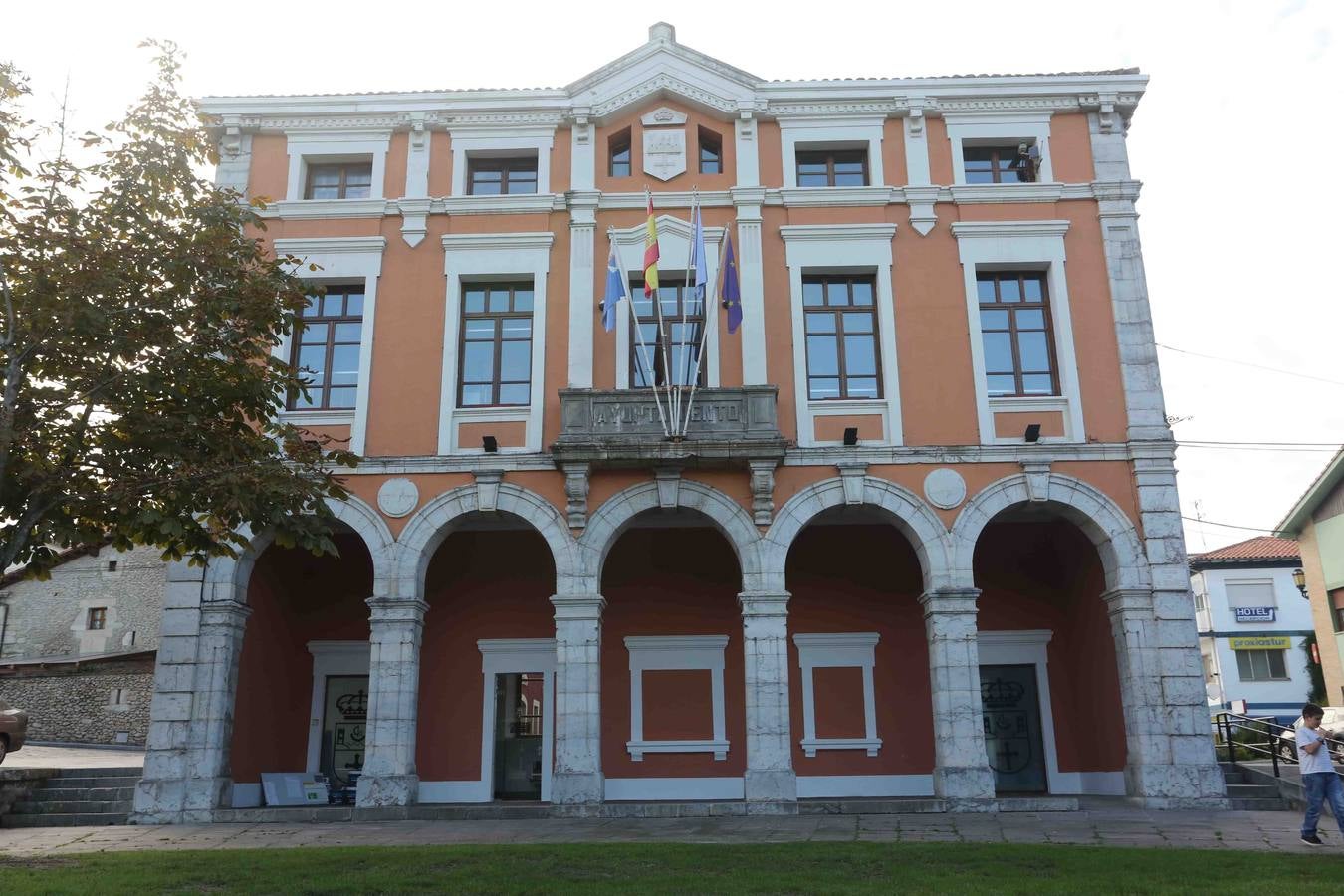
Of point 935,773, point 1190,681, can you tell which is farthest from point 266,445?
point 1190,681

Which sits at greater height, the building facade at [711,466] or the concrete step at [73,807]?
the building facade at [711,466]

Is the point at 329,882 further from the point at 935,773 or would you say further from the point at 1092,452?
the point at 1092,452

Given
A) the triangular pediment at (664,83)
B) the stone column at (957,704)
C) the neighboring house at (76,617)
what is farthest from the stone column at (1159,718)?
the neighboring house at (76,617)

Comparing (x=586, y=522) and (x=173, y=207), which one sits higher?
(x=173, y=207)

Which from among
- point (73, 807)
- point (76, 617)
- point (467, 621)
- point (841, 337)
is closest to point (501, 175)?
point (841, 337)

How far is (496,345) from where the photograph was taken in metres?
17.7

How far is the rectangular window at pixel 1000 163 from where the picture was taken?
60.5 feet

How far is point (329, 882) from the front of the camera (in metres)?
9.38

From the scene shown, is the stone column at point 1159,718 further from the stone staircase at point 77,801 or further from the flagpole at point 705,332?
the stone staircase at point 77,801

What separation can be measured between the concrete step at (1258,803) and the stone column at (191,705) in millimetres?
14651

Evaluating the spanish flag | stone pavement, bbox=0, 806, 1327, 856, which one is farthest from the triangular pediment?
stone pavement, bbox=0, 806, 1327, 856

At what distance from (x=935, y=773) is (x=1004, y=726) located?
3.22 m

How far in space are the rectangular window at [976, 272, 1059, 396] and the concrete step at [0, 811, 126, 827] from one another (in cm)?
1467

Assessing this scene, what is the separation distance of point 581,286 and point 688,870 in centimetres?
1023
